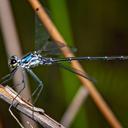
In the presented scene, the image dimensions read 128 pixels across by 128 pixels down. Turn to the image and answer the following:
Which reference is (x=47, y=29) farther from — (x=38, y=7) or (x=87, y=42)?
(x=87, y=42)

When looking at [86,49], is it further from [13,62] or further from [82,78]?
[13,62]

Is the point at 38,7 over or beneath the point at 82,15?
beneath

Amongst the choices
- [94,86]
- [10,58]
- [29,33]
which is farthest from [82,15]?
[10,58]

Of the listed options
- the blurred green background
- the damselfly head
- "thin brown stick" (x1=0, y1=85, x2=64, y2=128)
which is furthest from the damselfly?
"thin brown stick" (x1=0, y1=85, x2=64, y2=128)

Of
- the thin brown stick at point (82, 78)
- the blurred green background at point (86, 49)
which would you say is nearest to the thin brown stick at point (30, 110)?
the thin brown stick at point (82, 78)

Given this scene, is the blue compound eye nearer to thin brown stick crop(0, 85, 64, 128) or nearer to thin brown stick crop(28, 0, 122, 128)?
thin brown stick crop(28, 0, 122, 128)

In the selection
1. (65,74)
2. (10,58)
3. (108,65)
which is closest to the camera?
(10,58)

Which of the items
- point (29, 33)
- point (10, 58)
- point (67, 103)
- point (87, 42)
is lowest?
point (10, 58)
